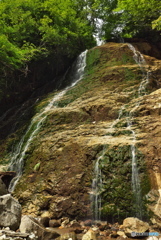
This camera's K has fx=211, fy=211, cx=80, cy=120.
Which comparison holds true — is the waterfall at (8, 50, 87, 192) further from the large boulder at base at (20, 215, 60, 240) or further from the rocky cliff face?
the large boulder at base at (20, 215, 60, 240)

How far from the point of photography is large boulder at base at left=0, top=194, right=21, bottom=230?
4941 millimetres

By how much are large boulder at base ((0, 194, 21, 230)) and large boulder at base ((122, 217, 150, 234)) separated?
9.15 ft

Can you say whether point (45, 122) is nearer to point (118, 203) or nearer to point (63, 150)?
point (63, 150)

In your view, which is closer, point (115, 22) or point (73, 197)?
→ point (73, 197)

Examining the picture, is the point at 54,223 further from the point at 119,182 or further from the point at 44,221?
the point at 119,182

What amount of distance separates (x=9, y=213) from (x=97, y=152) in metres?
3.79

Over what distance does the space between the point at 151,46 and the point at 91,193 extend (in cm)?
1582

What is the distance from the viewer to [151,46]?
60.9ft

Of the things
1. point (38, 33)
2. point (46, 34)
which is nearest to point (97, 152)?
point (46, 34)

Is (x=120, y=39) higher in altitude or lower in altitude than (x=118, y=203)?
higher

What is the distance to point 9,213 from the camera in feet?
16.7

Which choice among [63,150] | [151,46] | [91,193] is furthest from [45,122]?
[151,46]

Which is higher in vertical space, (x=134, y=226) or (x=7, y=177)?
(x=7, y=177)

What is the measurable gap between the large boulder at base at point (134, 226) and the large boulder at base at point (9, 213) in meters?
2.79
